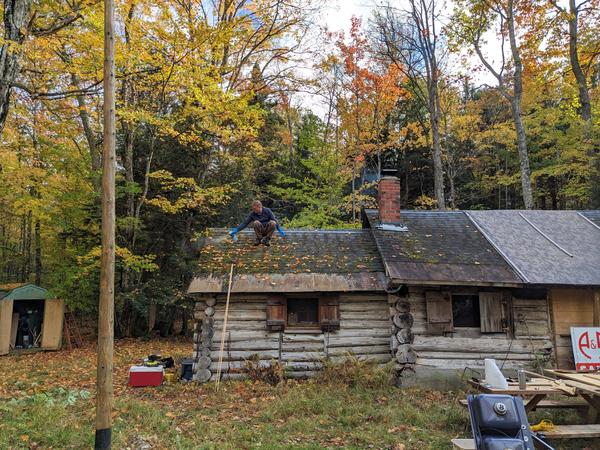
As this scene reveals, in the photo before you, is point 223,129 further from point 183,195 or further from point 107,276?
point 107,276

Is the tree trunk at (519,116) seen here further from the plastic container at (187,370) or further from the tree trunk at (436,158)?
the plastic container at (187,370)

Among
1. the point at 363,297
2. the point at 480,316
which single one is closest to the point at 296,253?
the point at 363,297

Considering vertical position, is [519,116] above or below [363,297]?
above

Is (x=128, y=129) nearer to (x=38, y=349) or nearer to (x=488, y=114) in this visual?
(x=38, y=349)

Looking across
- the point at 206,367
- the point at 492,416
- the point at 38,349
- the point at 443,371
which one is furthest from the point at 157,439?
the point at 38,349

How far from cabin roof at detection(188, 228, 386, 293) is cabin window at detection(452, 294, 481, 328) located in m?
1.92

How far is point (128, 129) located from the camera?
49.4ft

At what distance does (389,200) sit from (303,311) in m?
4.21

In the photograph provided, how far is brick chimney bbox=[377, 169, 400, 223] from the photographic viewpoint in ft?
38.2

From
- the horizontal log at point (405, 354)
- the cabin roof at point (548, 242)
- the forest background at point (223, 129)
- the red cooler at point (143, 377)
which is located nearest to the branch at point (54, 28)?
the forest background at point (223, 129)

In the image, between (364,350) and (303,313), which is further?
(303,313)

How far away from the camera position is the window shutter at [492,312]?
9258mm

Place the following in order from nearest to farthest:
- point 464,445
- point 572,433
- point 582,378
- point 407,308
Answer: point 464,445
point 572,433
point 582,378
point 407,308

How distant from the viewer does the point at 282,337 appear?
31.3ft
